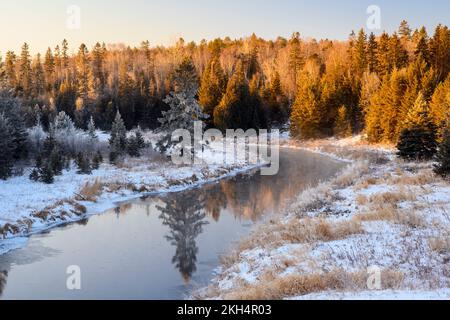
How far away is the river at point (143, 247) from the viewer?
11172mm

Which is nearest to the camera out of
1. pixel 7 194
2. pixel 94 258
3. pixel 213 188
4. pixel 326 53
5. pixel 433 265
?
pixel 433 265

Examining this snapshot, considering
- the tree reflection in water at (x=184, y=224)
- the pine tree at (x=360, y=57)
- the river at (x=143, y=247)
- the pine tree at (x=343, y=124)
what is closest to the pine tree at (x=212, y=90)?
the pine tree at (x=343, y=124)

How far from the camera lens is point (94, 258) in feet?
44.3

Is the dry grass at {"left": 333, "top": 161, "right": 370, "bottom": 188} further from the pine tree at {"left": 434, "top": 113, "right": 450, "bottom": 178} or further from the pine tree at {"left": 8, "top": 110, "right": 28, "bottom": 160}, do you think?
the pine tree at {"left": 8, "top": 110, "right": 28, "bottom": 160}

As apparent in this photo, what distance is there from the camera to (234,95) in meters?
62.3

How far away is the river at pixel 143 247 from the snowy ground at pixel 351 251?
1262 millimetres

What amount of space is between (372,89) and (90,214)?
4494cm

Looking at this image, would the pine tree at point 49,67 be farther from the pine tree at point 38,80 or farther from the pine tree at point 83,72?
the pine tree at point 83,72

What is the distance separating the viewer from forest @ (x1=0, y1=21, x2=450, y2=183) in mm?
30564

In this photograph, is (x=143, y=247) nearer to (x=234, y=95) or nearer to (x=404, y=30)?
(x=234, y=95)

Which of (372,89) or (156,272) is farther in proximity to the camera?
(372,89)

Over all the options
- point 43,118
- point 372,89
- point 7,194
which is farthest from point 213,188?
point 43,118

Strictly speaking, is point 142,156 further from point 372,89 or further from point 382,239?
point 372,89

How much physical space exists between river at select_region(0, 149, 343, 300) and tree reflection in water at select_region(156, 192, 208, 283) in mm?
29
